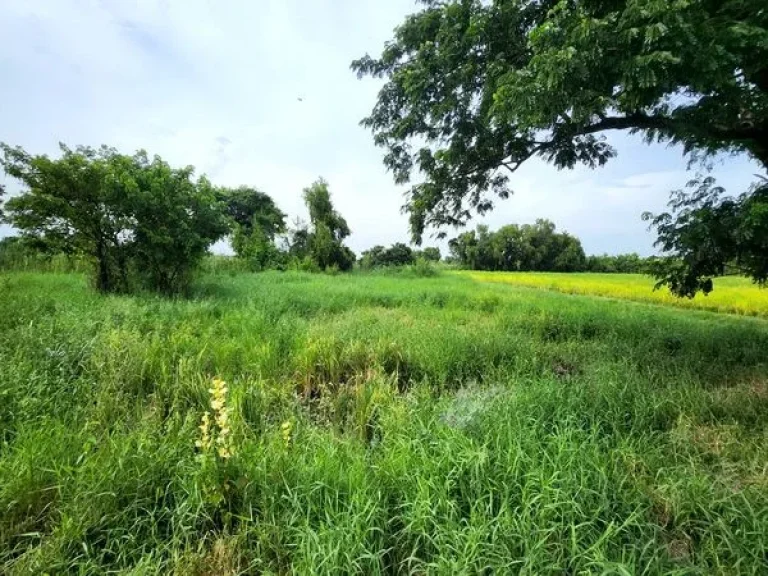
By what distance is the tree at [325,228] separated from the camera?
2733 cm

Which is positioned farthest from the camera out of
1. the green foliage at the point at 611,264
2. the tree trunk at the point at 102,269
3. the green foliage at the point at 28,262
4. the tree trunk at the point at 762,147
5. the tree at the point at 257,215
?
the green foliage at the point at 611,264

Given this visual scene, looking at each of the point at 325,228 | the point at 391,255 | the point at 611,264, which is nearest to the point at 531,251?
the point at 611,264

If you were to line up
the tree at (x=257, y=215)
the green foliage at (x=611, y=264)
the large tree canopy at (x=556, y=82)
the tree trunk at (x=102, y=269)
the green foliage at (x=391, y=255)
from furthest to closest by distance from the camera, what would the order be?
the green foliage at (x=611, y=264) < the green foliage at (x=391, y=255) < the tree at (x=257, y=215) < the tree trunk at (x=102, y=269) < the large tree canopy at (x=556, y=82)

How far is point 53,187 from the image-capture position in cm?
870

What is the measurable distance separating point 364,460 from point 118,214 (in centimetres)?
933

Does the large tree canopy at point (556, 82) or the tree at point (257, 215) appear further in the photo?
the tree at point (257, 215)

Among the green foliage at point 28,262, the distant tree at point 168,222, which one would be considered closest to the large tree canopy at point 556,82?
the distant tree at point 168,222

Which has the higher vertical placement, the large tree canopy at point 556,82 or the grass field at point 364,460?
the large tree canopy at point 556,82

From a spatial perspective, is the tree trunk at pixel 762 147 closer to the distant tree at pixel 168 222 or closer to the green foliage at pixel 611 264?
the distant tree at pixel 168 222

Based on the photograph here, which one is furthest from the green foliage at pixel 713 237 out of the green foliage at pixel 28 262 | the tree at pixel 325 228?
the tree at pixel 325 228

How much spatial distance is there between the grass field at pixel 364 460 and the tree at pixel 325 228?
2173 centimetres

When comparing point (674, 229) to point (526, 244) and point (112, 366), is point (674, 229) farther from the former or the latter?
point (526, 244)

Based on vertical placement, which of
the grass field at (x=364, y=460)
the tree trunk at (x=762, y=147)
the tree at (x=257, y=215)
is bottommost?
the grass field at (x=364, y=460)

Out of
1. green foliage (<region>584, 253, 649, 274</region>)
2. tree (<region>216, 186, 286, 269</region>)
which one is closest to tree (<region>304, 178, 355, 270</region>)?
tree (<region>216, 186, 286, 269</region>)
